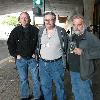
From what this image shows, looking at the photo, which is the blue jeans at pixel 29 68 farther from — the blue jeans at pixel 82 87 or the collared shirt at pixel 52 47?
the blue jeans at pixel 82 87

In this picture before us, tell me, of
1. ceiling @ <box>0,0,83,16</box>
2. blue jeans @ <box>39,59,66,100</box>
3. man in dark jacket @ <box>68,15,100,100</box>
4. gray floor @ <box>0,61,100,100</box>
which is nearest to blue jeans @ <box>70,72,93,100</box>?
man in dark jacket @ <box>68,15,100,100</box>

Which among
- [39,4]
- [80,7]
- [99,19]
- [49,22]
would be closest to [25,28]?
[49,22]

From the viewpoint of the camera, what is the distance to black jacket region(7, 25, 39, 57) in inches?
270

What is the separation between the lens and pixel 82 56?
17.1 feet

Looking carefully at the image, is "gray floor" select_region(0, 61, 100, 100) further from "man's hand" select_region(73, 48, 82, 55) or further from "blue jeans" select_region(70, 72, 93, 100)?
"man's hand" select_region(73, 48, 82, 55)

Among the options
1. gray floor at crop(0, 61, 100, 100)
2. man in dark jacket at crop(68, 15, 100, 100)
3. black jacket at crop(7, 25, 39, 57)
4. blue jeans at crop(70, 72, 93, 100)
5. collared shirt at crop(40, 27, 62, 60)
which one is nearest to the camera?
man in dark jacket at crop(68, 15, 100, 100)

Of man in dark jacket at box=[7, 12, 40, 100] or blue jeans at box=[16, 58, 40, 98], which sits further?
blue jeans at box=[16, 58, 40, 98]

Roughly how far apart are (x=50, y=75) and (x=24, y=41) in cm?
90

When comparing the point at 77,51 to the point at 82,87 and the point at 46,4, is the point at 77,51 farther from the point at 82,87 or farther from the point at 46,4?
the point at 46,4

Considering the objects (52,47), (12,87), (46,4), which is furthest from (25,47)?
(46,4)

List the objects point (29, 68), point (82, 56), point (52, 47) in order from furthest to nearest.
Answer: point (29, 68)
point (52, 47)
point (82, 56)

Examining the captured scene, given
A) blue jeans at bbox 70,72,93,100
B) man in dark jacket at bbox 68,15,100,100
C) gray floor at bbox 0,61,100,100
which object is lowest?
gray floor at bbox 0,61,100,100

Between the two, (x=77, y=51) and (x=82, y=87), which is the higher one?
(x=77, y=51)

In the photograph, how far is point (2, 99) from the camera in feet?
24.6
